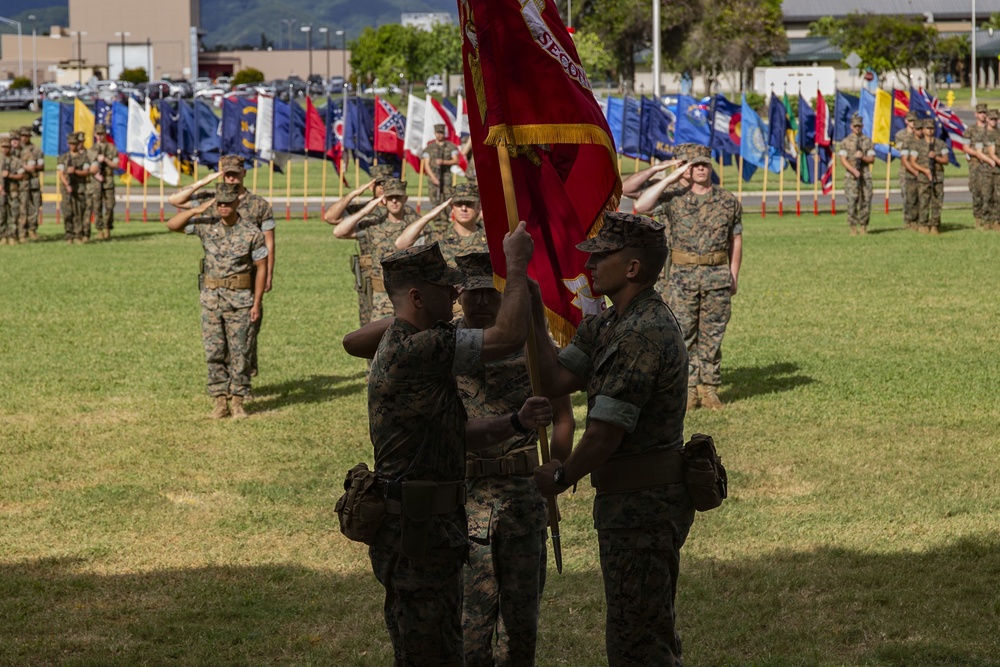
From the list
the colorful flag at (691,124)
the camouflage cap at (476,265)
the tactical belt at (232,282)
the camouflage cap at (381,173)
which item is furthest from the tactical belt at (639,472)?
the colorful flag at (691,124)

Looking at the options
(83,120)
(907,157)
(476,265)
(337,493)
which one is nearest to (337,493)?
(337,493)

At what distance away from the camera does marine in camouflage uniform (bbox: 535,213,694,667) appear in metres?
5.46

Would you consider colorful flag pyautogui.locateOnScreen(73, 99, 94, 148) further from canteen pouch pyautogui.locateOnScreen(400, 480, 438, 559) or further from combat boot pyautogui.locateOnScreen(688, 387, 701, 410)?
canteen pouch pyautogui.locateOnScreen(400, 480, 438, 559)

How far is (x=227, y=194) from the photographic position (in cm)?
1204

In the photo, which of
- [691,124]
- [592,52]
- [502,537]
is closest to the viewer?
[502,537]

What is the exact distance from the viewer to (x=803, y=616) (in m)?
7.48

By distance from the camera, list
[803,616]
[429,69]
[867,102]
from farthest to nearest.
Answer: [429,69] < [867,102] < [803,616]

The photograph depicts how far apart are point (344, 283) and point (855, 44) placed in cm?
7347

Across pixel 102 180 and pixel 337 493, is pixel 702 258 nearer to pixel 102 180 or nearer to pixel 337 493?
pixel 337 493

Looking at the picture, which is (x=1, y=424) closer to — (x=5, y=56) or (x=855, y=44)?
(x=855, y=44)

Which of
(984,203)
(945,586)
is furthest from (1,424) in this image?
(984,203)

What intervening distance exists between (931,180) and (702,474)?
74.0ft

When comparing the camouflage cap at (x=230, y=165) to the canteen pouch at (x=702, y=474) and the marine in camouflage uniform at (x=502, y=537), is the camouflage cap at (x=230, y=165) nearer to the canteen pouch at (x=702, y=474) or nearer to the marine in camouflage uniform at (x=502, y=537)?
the marine in camouflage uniform at (x=502, y=537)

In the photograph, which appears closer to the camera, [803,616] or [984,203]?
[803,616]
